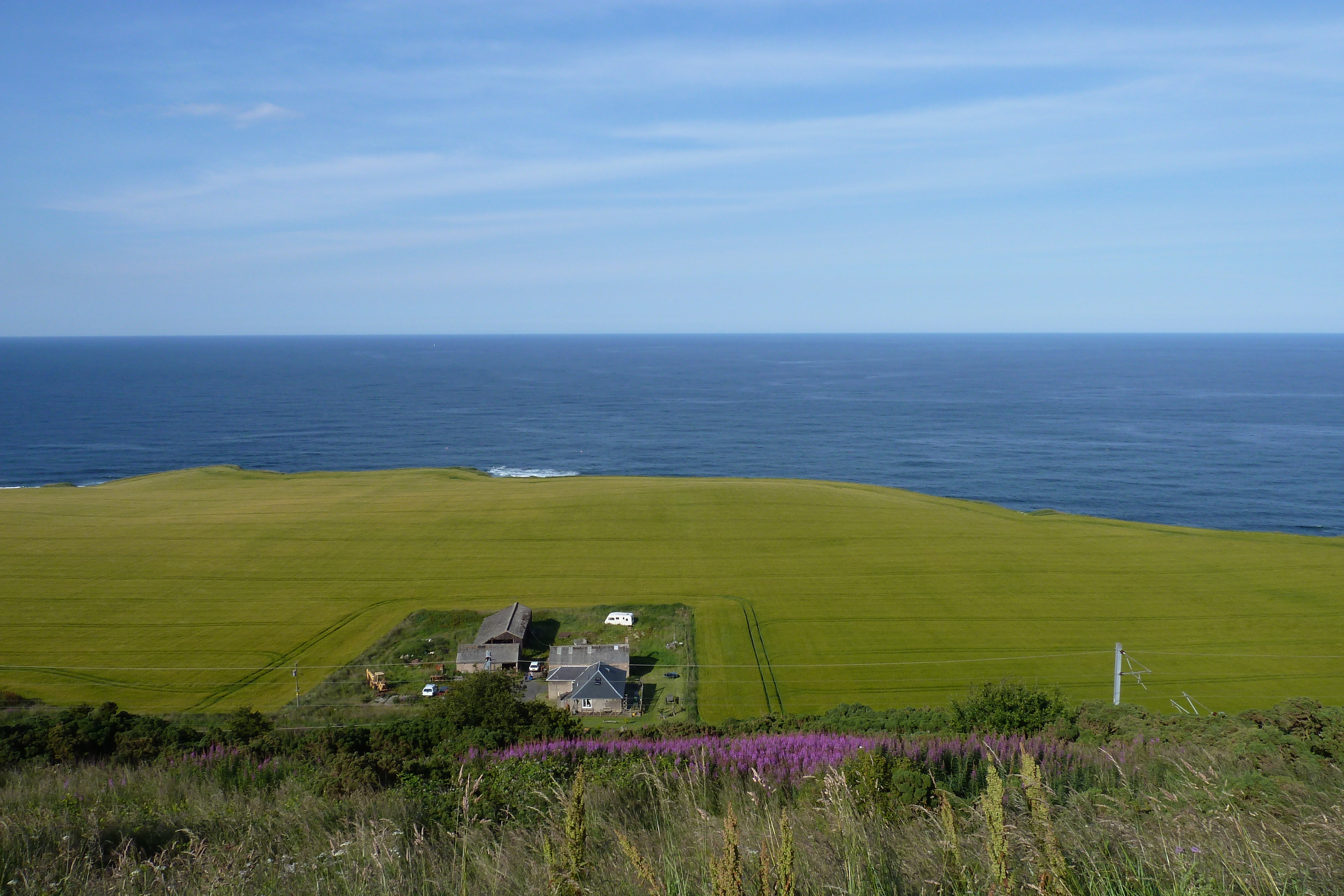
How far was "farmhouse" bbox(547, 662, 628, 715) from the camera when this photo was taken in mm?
21578

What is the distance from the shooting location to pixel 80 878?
431cm

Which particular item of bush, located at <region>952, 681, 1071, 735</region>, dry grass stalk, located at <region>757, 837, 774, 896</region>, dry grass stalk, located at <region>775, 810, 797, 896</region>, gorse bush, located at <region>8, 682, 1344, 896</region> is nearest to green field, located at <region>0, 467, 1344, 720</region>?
bush, located at <region>952, 681, 1071, 735</region>

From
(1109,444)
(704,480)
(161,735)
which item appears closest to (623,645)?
(161,735)

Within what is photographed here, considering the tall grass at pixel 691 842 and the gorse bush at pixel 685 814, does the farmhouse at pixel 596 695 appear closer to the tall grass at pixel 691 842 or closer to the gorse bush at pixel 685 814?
the gorse bush at pixel 685 814

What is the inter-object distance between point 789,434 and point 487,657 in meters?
69.7

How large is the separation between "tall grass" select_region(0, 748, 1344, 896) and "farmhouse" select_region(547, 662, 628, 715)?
14.8 metres

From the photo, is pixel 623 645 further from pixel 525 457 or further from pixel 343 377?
pixel 343 377

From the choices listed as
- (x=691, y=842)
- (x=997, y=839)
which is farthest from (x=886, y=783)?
(x=997, y=839)

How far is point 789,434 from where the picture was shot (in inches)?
3573

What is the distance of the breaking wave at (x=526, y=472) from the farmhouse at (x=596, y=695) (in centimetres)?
4921

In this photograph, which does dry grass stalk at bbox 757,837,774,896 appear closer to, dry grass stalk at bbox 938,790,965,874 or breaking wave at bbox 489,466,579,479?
dry grass stalk at bbox 938,790,965,874

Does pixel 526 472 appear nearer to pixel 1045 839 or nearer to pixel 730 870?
pixel 1045 839

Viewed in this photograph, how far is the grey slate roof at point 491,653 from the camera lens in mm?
24203

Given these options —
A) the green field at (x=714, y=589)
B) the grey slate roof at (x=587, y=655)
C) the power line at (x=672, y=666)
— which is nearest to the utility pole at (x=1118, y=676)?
the green field at (x=714, y=589)
